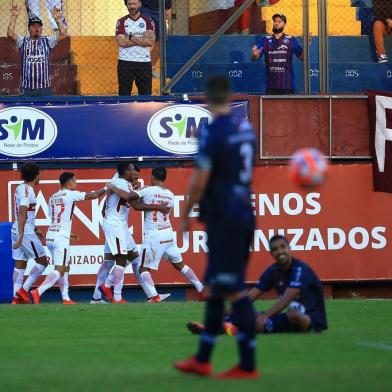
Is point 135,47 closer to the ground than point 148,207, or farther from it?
farther from it

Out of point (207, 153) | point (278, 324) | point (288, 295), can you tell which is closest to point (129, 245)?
point (278, 324)

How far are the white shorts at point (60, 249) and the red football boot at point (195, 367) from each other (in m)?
10.7

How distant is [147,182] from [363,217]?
163 inches

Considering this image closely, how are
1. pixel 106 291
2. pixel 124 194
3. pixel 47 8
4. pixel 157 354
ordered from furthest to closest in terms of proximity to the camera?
pixel 47 8, pixel 106 291, pixel 124 194, pixel 157 354

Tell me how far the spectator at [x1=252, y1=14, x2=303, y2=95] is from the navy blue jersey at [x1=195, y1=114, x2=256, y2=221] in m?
14.0

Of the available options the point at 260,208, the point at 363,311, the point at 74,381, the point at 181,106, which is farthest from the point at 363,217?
the point at 74,381

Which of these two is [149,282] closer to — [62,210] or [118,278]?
[118,278]

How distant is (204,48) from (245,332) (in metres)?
14.2

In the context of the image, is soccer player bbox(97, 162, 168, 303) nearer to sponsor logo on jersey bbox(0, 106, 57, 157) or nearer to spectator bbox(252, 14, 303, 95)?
sponsor logo on jersey bbox(0, 106, 57, 157)

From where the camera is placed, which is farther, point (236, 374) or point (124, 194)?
point (124, 194)

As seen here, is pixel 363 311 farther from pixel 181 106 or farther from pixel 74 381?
pixel 74 381

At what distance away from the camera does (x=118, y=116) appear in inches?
874

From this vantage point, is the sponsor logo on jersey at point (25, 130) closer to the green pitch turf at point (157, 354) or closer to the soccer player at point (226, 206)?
the green pitch turf at point (157, 354)

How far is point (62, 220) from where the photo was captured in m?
20.0
